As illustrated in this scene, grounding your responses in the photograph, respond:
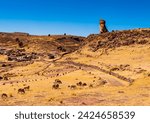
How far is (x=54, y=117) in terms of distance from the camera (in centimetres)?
2598

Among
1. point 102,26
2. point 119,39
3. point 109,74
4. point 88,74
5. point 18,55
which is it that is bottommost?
point 88,74

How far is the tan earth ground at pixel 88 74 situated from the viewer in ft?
142

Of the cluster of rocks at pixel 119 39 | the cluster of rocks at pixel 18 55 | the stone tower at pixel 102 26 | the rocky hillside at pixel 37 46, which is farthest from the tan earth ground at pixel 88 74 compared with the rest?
the stone tower at pixel 102 26

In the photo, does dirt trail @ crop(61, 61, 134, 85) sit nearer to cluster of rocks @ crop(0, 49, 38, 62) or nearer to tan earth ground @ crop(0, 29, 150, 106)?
tan earth ground @ crop(0, 29, 150, 106)

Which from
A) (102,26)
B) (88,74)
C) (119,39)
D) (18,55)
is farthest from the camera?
(102,26)

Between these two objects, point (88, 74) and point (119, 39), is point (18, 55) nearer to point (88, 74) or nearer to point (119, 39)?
point (119, 39)

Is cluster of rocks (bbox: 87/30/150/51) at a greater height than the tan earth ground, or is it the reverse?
cluster of rocks (bbox: 87/30/150/51)

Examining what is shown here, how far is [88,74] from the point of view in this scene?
78.9 meters

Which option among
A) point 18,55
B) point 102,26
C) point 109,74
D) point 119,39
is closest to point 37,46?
point 18,55

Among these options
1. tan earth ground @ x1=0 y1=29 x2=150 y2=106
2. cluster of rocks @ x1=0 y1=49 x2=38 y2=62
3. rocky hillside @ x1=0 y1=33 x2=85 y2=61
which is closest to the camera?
tan earth ground @ x1=0 y1=29 x2=150 y2=106

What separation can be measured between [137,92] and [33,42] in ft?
408

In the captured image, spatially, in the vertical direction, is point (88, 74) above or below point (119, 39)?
below

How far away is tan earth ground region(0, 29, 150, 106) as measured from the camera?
43344 mm

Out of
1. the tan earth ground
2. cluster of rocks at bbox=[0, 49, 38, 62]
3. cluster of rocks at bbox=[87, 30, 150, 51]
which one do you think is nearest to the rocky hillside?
cluster of rocks at bbox=[0, 49, 38, 62]
